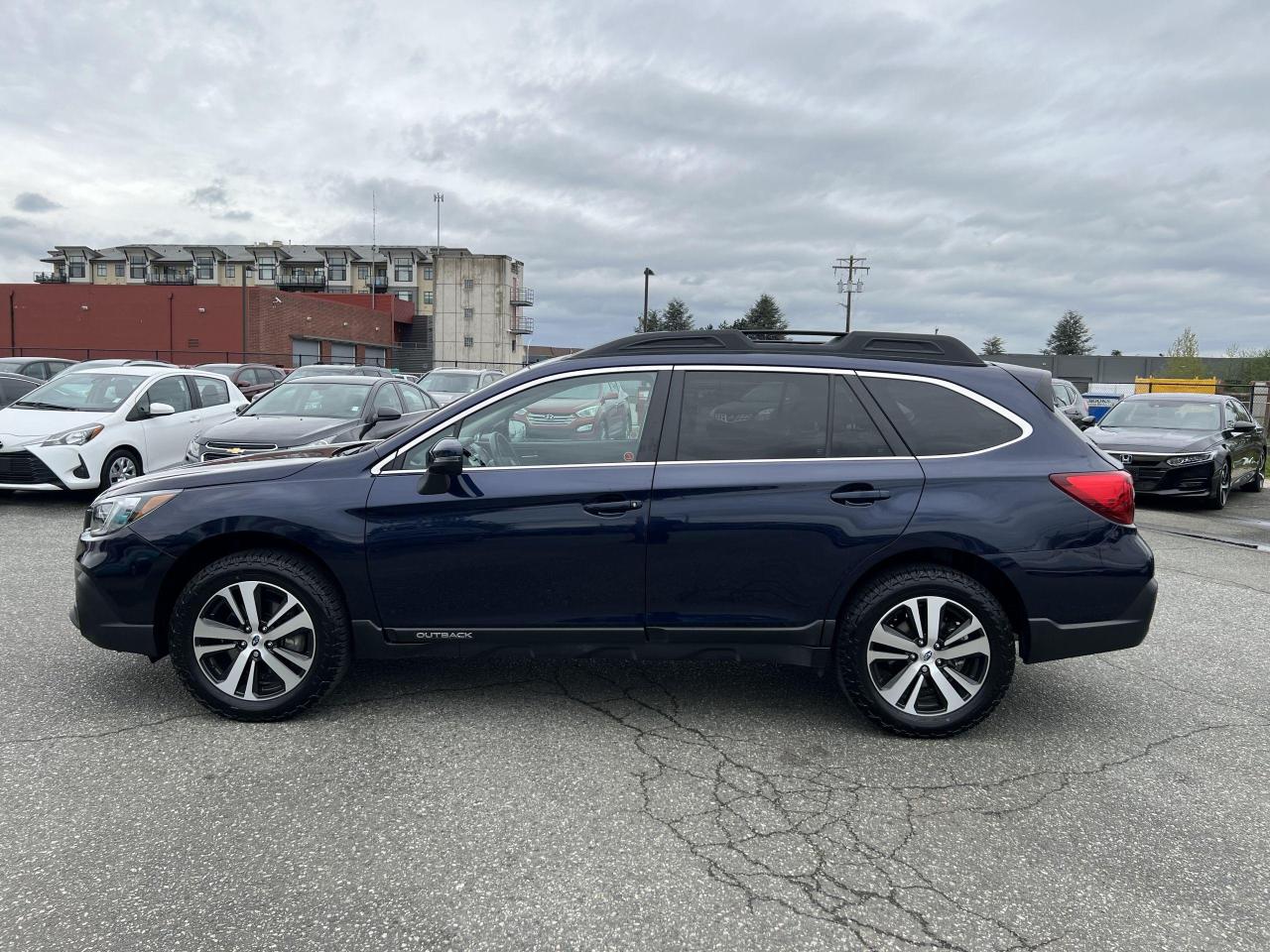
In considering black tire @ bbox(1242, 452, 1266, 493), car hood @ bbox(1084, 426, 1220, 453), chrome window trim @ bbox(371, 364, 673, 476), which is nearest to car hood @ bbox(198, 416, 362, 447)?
chrome window trim @ bbox(371, 364, 673, 476)

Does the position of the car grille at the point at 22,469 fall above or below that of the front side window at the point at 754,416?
below

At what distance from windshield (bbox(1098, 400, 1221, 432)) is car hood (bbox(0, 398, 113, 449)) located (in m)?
13.7

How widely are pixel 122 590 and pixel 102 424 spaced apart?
23.2ft

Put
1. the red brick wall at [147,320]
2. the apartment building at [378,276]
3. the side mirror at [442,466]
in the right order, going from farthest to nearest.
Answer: the apartment building at [378,276]
the red brick wall at [147,320]
the side mirror at [442,466]

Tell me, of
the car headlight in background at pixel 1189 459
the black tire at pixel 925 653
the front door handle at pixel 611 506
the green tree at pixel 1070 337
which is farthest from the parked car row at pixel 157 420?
the green tree at pixel 1070 337

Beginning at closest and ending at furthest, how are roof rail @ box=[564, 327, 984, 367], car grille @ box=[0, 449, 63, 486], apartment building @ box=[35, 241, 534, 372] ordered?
roof rail @ box=[564, 327, 984, 367] → car grille @ box=[0, 449, 63, 486] → apartment building @ box=[35, 241, 534, 372]

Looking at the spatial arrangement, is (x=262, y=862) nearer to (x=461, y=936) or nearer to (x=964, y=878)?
(x=461, y=936)

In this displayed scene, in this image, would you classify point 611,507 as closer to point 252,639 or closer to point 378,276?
point 252,639

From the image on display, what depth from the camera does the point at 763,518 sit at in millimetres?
3832

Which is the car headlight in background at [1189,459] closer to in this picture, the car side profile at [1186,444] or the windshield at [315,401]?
the car side profile at [1186,444]

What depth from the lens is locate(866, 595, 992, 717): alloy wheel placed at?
12.6 feet

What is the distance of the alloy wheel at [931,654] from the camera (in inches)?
152

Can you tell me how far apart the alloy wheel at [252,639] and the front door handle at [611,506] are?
132cm

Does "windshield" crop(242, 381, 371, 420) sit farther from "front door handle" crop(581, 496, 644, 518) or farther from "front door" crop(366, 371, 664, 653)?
"front door handle" crop(581, 496, 644, 518)
